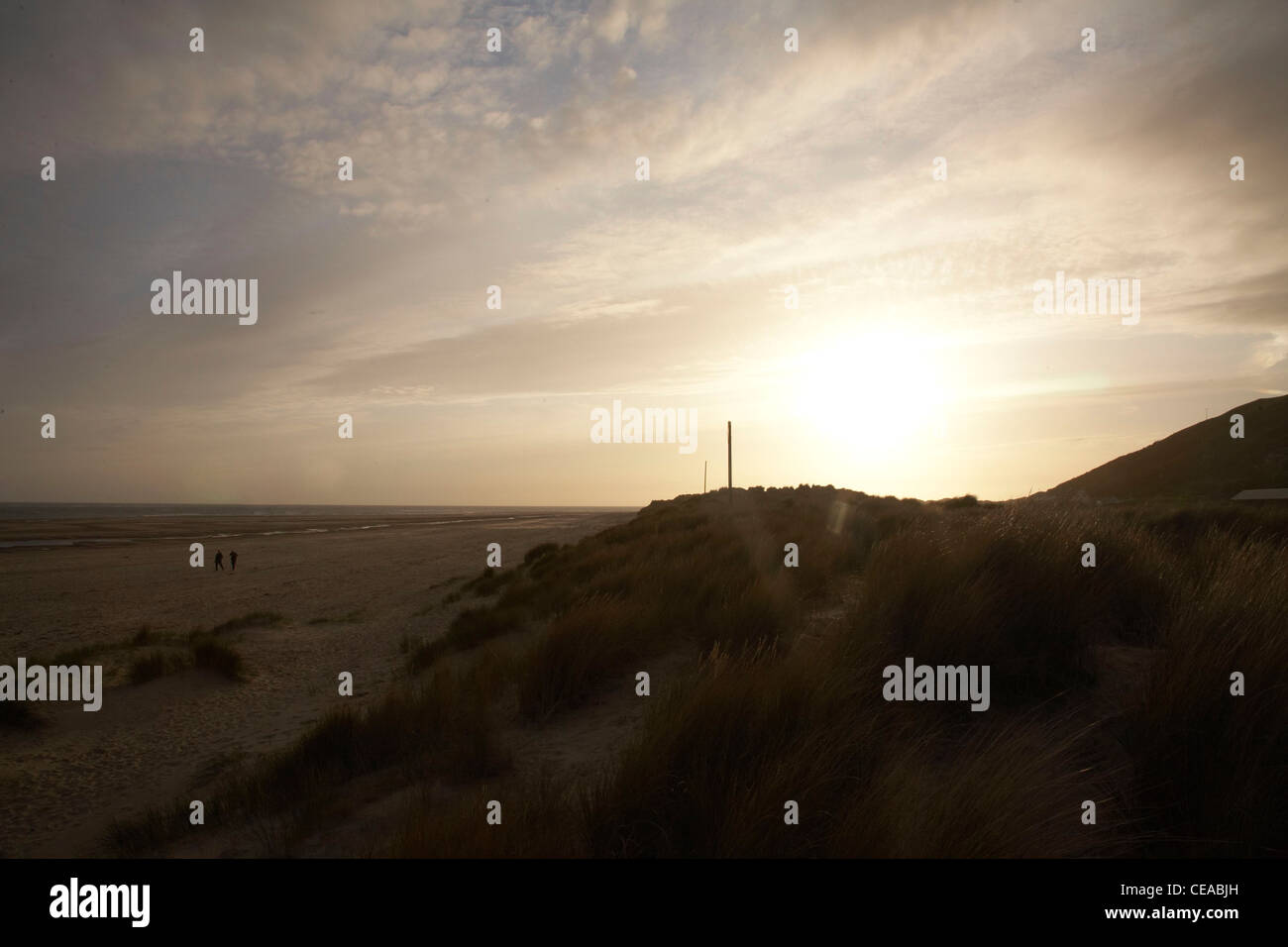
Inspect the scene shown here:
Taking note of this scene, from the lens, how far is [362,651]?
1238 centimetres

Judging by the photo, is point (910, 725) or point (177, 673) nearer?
point (910, 725)

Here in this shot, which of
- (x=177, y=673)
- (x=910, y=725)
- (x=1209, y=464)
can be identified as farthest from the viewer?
(x=1209, y=464)

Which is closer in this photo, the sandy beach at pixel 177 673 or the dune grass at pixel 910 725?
the dune grass at pixel 910 725

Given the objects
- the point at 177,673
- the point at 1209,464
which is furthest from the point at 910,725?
the point at 1209,464

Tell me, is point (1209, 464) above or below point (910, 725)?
above

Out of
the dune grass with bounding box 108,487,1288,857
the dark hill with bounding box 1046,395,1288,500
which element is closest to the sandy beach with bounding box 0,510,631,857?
the dune grass with bounding box 108,487,1288,857

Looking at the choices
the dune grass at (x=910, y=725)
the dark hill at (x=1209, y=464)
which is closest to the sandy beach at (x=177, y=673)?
the dune grass at (x=910, y=725)

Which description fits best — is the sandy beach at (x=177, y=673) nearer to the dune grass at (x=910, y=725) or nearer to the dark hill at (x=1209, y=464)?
the dune grass at (x=910, y=725)

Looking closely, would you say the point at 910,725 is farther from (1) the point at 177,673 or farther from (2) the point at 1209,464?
(2) the point at 1209,464

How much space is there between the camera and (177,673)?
10.4 meters

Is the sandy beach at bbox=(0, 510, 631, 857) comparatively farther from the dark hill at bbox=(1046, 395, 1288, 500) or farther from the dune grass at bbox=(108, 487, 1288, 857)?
the dark hill at bbox=(1046, 395, 1288, 500)

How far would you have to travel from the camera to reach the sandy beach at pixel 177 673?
258 inches
